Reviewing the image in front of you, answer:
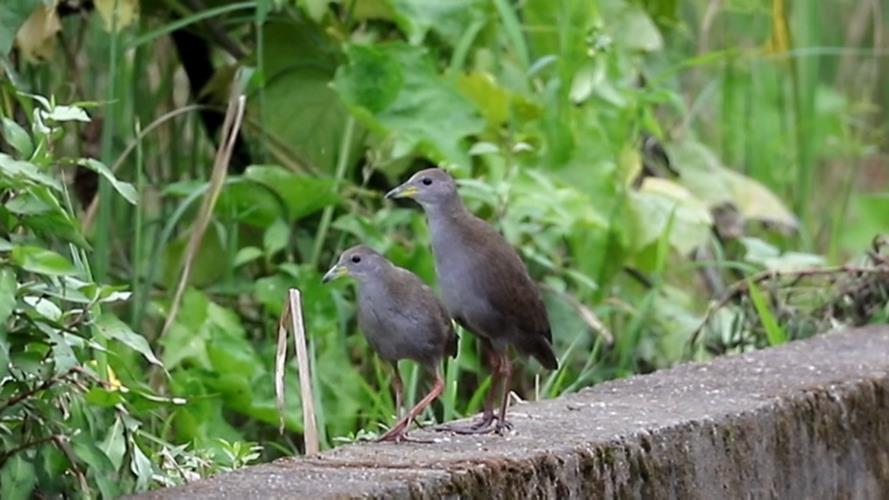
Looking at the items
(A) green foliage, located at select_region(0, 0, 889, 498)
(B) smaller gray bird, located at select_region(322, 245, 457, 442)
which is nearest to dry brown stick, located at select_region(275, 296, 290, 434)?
(B) smaller gray bird, located at select_region(322, 245, 457, 442)

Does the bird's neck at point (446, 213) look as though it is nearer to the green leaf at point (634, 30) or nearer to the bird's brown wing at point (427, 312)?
the bird's brown wing at point (427, 312)

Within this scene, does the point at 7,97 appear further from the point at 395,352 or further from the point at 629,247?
the point at 629,247

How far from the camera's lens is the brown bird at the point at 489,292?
3.80 m

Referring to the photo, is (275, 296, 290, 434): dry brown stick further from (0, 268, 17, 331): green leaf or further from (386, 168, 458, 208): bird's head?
(0, 268, 17, 331): green leaf

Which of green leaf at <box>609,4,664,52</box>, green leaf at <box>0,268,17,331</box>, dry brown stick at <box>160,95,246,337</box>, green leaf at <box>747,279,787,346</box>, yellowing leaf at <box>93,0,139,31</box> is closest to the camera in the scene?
green leaf at <box>0,268,17,331</box>

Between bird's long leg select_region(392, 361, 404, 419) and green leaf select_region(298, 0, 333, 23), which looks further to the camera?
green leaf select_region(298, 0, 333, 23)

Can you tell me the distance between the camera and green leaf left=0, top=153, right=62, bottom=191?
9.45 ft

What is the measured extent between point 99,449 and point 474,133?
9.80ft

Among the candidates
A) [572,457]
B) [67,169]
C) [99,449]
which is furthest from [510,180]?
[99,449]

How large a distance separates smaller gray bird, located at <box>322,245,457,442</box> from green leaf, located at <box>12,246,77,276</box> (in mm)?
1094

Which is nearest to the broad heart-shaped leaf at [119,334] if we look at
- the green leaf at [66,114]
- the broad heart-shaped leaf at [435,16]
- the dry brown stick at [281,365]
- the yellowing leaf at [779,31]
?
the green leaf at [66,114]

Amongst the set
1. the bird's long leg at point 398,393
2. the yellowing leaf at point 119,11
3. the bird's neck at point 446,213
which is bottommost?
the bird's long leg at point 398,393

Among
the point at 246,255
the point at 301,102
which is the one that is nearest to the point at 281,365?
the point at 246,255

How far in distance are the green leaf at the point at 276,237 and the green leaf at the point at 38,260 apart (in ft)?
8.66
